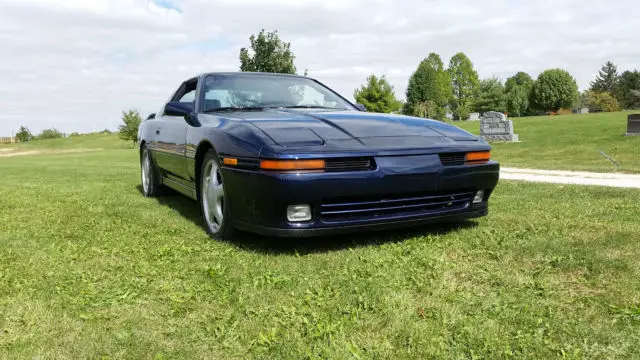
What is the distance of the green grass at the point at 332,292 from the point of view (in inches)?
80.8

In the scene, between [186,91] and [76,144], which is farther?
[76,144]

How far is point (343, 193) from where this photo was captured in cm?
321

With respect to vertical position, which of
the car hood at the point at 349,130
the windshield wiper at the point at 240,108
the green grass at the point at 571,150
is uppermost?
the windshield wiper at the point at 240,108

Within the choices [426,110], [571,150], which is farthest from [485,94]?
[571,150]

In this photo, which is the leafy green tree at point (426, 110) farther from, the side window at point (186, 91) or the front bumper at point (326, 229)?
the front bumper at point (326, 229)

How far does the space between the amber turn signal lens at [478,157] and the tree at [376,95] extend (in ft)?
165

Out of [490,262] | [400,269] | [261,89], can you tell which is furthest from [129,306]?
[261,89]

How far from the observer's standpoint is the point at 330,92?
5168 mm

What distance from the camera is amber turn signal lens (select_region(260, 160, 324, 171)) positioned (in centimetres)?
311

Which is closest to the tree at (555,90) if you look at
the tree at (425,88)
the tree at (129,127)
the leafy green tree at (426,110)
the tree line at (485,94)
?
the tree line at (485,94)

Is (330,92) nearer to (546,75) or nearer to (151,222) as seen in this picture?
(151,222)

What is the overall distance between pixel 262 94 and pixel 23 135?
8053 cm

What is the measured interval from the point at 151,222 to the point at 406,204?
247cm

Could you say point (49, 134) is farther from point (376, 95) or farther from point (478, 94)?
point (478, 94)
